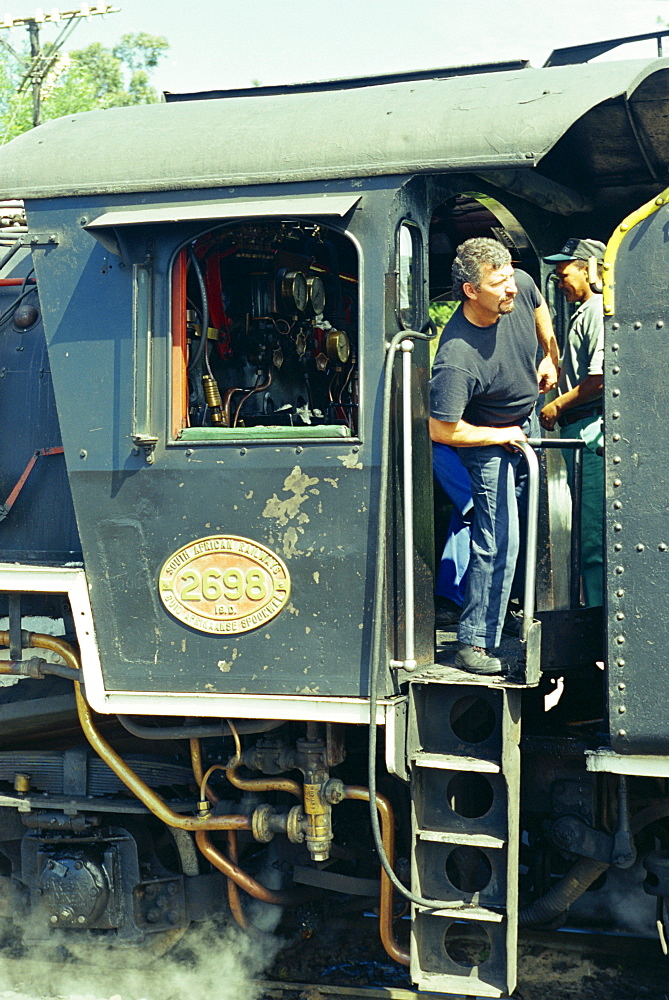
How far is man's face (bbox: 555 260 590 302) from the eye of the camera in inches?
185

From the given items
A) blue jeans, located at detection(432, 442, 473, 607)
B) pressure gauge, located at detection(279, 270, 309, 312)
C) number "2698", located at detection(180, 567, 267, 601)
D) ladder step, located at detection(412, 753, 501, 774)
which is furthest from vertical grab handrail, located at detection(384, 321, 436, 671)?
blue jeans, located at detection(432, 442, 473, 607)

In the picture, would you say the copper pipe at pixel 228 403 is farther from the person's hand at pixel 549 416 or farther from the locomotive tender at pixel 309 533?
the person's hand at pixel 549 416

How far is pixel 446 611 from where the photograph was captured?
4.79 meters

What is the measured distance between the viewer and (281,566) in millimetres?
3969

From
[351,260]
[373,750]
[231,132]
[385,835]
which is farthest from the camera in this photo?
[351,260]

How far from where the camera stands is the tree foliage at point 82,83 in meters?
19.0

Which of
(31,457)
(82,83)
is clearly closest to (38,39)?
(82,83)

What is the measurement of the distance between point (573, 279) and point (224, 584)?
6.49ft

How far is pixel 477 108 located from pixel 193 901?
3450mm

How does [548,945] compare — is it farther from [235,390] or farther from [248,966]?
[235,390]

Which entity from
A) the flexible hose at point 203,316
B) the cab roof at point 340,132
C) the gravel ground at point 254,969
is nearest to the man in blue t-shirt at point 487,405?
the cab roof at point 340,132

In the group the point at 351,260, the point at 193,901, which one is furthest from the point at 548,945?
the point at 351,260

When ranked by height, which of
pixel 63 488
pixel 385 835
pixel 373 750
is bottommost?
pixel 385 835

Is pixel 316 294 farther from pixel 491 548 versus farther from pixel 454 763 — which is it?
pixel 454 763
